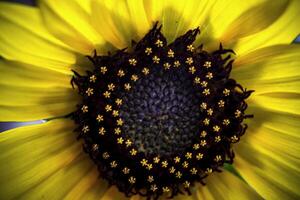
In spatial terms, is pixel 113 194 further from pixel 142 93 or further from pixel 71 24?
pixel 71 24

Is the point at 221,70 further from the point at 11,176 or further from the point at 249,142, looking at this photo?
the point at 11,176

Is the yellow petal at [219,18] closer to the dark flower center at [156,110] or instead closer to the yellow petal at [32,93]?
the dark flower center at [156,110]

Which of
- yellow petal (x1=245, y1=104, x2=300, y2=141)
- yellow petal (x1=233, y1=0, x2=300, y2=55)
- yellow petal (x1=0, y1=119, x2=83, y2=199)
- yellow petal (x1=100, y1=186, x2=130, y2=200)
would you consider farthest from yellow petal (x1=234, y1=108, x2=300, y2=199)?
yellow petal (x1=0, y1=119, x2=83, y2=199)

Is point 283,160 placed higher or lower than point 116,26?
lower

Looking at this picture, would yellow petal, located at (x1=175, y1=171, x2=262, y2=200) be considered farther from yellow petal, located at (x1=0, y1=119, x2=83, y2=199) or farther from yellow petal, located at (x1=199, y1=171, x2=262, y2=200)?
yellow petal, located at (x1=0, y1=119, x2=83, y2=199)

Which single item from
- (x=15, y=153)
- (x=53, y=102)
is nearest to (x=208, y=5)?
(x=53, y=102)

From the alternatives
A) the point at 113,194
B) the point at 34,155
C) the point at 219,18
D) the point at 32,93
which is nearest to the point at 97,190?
the point at 113,194
